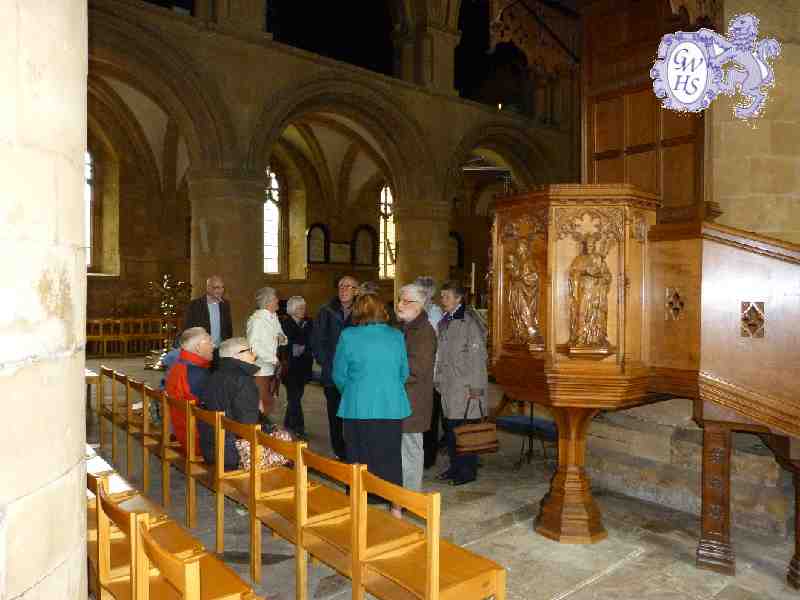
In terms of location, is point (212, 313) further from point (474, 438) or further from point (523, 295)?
point (523, 295)

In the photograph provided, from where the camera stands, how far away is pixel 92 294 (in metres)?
14.8

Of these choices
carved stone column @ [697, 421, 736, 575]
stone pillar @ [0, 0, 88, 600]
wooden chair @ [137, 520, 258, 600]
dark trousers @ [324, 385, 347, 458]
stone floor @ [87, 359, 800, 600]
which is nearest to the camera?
stone pillar @ [0, 0, 88, 600]

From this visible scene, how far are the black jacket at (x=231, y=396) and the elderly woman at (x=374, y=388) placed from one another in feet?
1.69

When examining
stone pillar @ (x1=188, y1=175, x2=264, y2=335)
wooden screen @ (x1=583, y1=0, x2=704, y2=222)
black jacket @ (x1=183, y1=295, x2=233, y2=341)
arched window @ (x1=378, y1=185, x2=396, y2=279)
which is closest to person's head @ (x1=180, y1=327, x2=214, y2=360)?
black jacket @ (x1=183, y1=295, x2=233, y2=341)

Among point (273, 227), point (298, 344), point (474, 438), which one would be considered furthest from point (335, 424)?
point (273, 227)

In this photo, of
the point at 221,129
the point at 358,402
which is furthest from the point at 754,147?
the point at 221,129

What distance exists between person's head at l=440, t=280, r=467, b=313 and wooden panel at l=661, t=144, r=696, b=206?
171 cm

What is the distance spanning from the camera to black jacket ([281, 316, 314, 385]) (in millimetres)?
5977

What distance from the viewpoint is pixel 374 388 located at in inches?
144

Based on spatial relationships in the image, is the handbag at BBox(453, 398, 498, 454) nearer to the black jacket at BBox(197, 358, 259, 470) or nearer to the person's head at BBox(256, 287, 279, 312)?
the black jacket at BBox(197, 358, 259, 470)

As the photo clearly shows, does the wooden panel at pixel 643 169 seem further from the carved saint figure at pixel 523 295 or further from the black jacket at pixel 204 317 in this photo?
the black jacket at pixel 204 317

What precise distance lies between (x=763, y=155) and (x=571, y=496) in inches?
101

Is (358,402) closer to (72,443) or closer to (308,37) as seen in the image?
(72,443)

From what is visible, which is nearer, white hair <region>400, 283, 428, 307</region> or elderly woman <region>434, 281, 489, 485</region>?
white hair <region>400, 283, 428, 307</region>
